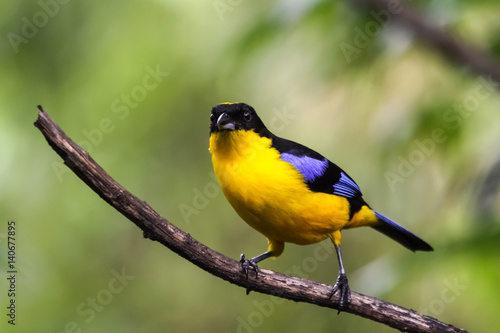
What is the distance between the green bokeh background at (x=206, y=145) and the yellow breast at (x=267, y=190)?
59 cm

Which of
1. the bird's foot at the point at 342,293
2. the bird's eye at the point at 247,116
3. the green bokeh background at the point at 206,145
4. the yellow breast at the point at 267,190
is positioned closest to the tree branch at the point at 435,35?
the green bokeh background at the point at 206,145

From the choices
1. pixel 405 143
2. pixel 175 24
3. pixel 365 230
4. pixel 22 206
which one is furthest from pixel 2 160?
pixel 365 230

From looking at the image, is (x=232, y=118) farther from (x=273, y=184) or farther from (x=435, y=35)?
(x=435, y=35)

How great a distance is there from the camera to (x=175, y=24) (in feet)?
21.8

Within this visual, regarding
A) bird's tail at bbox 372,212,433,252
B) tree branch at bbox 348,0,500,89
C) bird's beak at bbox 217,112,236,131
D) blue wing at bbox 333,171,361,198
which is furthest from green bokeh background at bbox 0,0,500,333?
bird's beak at bbox 217,112,236,131

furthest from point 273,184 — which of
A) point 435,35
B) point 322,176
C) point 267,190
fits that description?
point 435,35

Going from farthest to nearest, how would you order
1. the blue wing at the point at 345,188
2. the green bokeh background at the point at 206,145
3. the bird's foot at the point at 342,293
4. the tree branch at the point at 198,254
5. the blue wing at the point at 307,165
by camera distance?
the blue wing at the point at 345,188, the green bokeh background at the point at 206,145, the blue wing at the point at 307,165, the bird's foot at the point at 342,293, the tree branch at the point at 198,254

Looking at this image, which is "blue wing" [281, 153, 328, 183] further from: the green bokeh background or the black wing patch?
the green bokeh background

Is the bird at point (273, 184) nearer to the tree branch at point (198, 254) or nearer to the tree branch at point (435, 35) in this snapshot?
the tree branch at point (198, 254)

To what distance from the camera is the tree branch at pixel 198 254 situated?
9.59 feet

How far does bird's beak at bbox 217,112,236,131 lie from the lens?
4.18 m

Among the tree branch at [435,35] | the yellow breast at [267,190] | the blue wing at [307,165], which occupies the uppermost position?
the tree branch at [435,35]

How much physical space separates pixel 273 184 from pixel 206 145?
9.76 ft

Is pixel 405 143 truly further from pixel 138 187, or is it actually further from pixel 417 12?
pixel 138 187
